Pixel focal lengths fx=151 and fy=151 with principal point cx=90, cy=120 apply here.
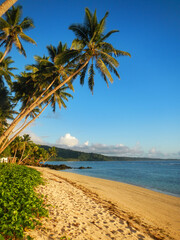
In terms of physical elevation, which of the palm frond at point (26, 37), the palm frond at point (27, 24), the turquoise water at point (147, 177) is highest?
the palm frond at point (27, 24)

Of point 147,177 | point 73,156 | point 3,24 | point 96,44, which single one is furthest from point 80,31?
point 73,156

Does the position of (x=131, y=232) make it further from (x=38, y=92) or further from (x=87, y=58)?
(x=38, y=92)

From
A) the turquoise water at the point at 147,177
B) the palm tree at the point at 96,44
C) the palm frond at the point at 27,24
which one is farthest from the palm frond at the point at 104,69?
the turquoise water at the point at 147,177

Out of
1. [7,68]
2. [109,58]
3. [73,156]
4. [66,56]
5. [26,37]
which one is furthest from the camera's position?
[73,156]

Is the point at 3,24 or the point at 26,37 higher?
the point at 3,24

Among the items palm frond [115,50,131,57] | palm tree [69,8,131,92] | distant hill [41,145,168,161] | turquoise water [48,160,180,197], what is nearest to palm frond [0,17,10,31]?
palm tree [69,8,131,92]

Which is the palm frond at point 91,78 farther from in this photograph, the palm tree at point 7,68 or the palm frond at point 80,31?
the palm tree at point 7,68

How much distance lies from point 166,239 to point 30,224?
13.3 ft

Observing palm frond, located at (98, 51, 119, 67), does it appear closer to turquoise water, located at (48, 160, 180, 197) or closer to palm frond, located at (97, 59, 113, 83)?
palm frond, located at (97, 59, 113, 83)

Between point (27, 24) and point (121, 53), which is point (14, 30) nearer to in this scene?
point (27, 24)

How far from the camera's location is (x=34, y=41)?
544 inches

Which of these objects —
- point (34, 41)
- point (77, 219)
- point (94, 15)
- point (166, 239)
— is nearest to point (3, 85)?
point (34, 41)

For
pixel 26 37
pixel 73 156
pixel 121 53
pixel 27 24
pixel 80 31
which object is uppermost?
pixel 27 24

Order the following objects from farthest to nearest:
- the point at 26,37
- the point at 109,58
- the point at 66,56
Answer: the point at 26,37, the point at 66,56, the point at 109,58
